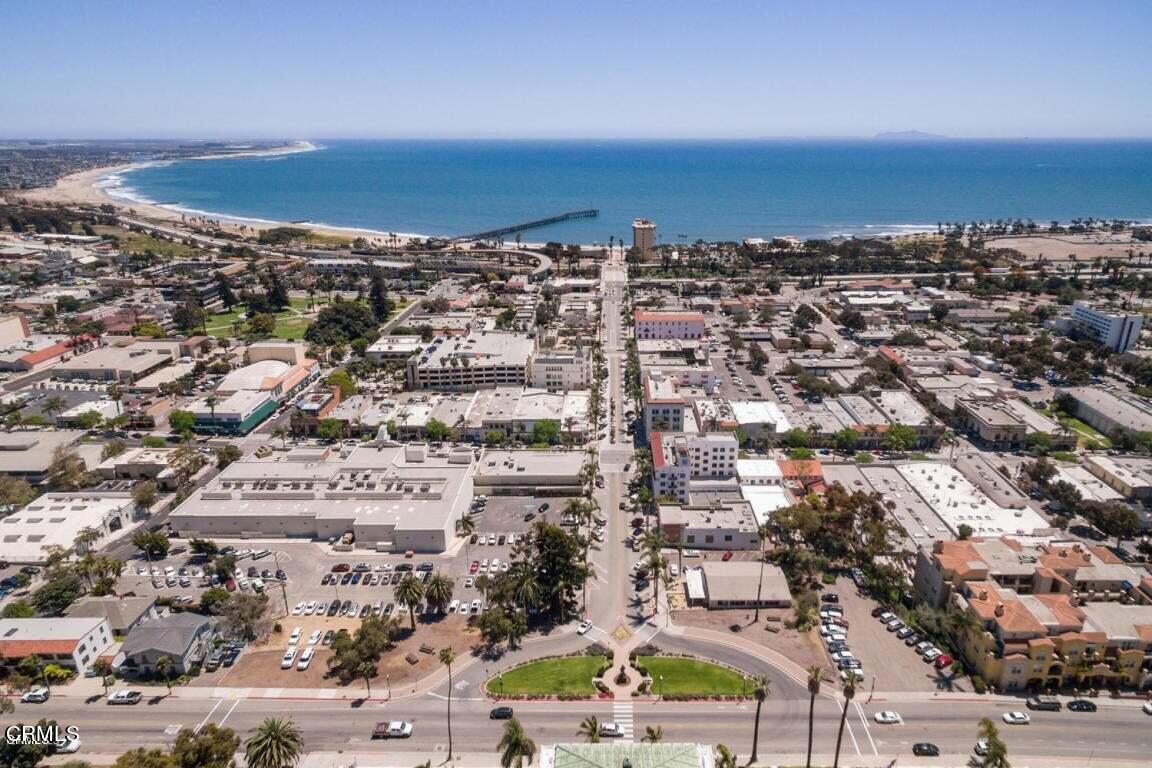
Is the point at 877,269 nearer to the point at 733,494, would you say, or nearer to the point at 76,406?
the point at 733,494

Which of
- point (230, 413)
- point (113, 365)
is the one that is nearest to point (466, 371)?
point (230, 413)

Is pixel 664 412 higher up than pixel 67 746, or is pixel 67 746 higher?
pixel 664 412

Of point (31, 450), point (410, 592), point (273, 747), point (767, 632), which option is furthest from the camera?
point (31, 450)

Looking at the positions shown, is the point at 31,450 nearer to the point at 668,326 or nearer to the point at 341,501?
the point at 341,501

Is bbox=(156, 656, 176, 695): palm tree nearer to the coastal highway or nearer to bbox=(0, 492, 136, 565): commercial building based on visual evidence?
the coastal highway

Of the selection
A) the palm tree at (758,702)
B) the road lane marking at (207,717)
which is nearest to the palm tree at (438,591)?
the road lane marking at (207,717)
